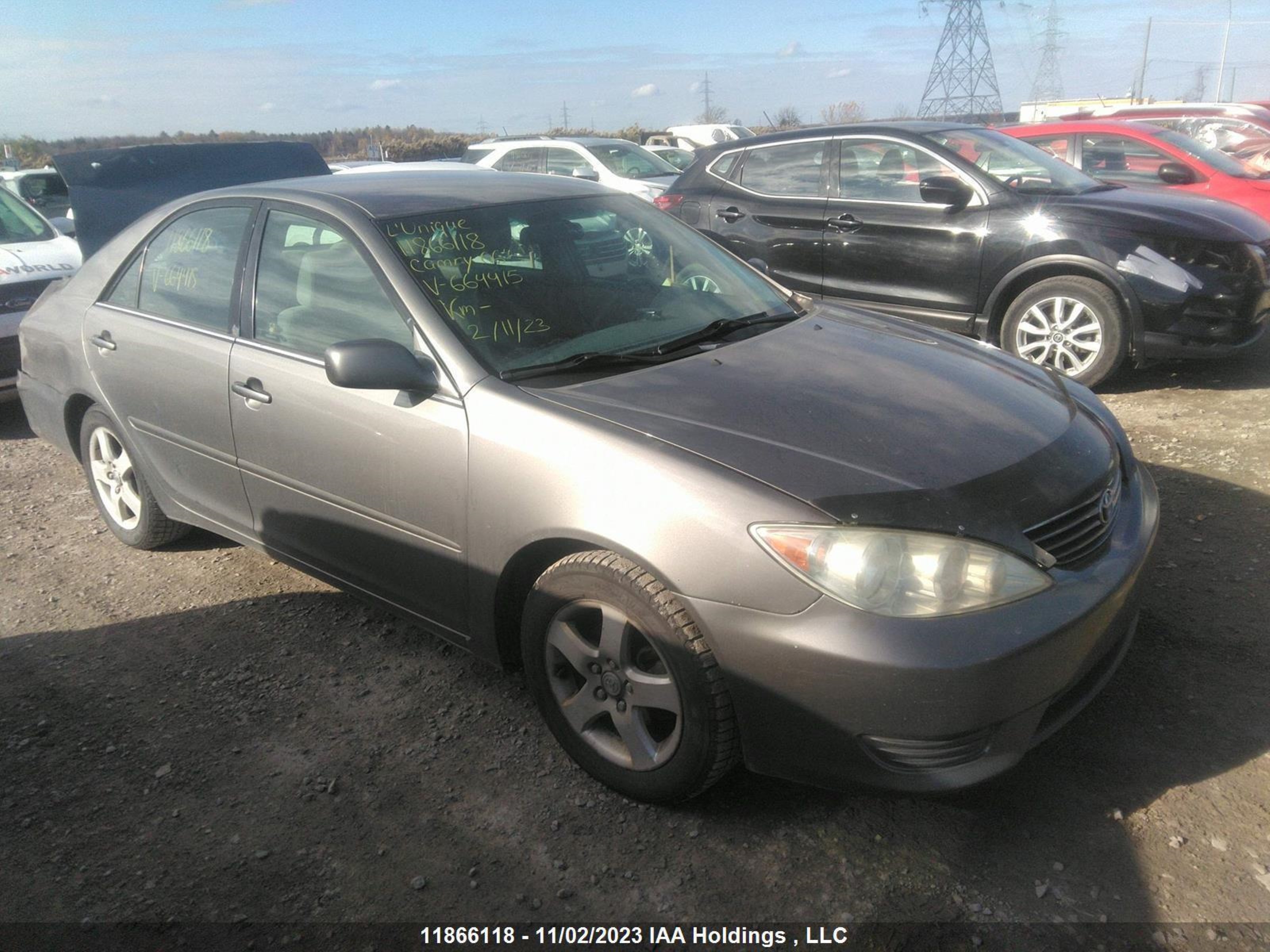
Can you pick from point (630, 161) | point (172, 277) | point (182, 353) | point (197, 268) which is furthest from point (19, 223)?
point (630, 161)

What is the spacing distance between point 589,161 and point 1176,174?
24.6ft

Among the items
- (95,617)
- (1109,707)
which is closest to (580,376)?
(1109,707)

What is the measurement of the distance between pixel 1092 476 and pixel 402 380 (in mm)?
1929

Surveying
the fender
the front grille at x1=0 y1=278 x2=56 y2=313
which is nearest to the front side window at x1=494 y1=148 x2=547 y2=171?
the front grille at x1=0 y1=278 x2=56 y2=313

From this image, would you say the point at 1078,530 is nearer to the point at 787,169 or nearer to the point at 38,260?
the point at 787,169

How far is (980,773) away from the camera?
232cm

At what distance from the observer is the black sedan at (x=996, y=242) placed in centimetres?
578

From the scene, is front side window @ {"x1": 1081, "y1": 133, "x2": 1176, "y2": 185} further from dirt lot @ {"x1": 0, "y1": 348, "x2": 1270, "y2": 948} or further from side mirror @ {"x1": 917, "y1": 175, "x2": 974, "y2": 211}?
dirt lot @ {"x1": 0, "y1": 348, "x2": 1270, "y2": 948}

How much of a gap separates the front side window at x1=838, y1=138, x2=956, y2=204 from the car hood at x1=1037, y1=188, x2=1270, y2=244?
2.63ft

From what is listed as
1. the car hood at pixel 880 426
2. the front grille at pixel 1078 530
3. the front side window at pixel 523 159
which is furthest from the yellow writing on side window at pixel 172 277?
the front side window at pixel 523 159

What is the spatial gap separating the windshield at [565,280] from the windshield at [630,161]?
1010 cm

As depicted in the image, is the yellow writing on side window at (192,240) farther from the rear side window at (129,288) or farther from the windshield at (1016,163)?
the windshield at (1016,163)

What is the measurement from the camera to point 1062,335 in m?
6.10

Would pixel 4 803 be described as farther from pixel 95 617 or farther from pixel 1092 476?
pixel 1092 476
